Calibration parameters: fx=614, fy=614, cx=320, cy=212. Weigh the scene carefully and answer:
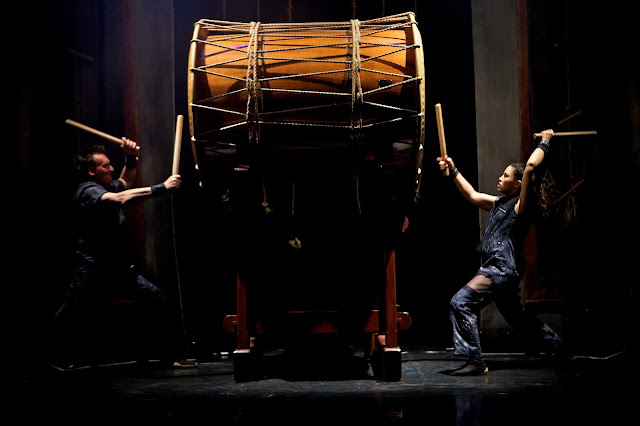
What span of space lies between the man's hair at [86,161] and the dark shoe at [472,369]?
2.63m

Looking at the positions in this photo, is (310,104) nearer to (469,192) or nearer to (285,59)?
(285,59)

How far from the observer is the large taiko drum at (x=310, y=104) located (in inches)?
124

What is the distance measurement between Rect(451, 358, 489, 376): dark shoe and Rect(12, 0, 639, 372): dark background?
1.18 meters

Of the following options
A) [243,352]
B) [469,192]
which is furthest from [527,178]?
[243,352]

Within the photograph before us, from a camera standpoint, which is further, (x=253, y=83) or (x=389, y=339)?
(x=389, y=339)

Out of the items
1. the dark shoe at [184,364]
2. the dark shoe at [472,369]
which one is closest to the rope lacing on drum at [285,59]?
Answer: the dark shoe at [472,369]

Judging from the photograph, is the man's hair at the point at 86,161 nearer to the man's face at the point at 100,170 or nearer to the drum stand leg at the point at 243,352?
the man's face at the point at 100,170

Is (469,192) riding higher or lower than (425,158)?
lower

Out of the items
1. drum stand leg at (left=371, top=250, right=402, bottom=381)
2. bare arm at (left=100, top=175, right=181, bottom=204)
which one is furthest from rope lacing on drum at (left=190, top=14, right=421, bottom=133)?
drum stand leg at (left=371, top=250, right=402, bottom=381)

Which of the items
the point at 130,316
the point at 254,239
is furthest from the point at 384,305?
the point at 130,316

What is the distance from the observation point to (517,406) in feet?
8.42

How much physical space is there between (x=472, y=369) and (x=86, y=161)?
9.02 feet

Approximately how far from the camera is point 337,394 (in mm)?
2930

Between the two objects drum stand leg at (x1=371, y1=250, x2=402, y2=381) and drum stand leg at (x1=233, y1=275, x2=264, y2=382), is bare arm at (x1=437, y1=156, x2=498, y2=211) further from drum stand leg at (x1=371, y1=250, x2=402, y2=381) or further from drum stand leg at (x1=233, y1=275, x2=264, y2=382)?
drum stand leg at (x1=233, y1=275, x2=264, y2=382)
